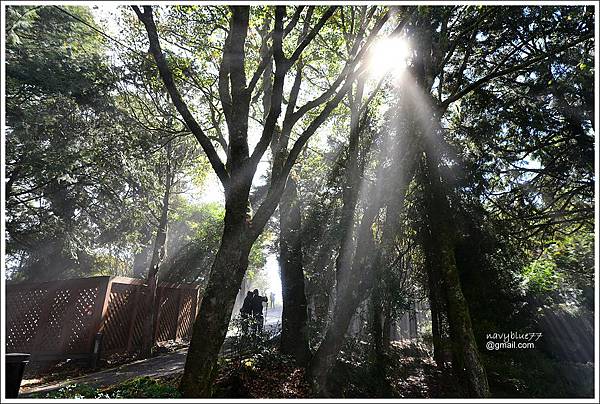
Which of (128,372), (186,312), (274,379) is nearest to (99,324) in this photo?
(128,372)

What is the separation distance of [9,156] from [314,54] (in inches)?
353

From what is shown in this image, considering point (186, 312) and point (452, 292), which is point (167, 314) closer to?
point (186, 312)

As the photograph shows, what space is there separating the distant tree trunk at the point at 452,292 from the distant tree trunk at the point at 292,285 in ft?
11.1

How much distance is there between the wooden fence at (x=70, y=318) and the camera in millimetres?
9250

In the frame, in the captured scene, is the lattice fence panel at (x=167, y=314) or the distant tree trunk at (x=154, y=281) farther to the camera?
the lattice fence panel at (x=167, y=314)

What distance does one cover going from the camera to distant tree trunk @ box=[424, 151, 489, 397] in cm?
616

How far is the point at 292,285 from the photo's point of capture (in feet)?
29.9

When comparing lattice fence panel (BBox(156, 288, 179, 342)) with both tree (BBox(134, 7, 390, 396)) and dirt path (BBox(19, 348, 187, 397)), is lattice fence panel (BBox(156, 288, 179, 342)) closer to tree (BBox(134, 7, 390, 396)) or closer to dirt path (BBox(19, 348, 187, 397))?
dirt path (BBox(19, 348, 187, 397))

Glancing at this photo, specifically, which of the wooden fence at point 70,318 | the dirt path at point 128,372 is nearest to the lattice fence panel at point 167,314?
the dirt path at point 128,372

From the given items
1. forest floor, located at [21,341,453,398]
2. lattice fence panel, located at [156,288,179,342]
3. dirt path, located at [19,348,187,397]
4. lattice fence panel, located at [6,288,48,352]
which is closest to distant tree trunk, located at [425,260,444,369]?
forest floor, located at [21,341,453,398]

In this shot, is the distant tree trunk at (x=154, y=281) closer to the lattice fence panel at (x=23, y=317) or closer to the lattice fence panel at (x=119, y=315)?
the lattice fence panel at (x=119, y=315)

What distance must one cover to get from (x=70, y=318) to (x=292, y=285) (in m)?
6.07

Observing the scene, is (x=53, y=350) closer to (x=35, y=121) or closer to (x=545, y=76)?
(x=35, y=121)

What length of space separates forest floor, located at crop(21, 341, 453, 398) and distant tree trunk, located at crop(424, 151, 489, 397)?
1528mm
